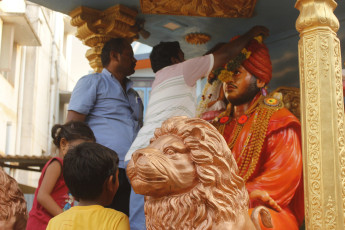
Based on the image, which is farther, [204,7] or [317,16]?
[204,7]

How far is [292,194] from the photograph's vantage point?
3988 mm

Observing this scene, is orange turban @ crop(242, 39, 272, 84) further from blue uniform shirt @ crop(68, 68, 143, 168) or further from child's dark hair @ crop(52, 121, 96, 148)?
child's dark hair @ crop(52, 121, 96, 148)

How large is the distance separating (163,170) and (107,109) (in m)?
2.33

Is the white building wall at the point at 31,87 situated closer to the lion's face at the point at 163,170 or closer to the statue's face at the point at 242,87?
the statue's face at the point at 242,87

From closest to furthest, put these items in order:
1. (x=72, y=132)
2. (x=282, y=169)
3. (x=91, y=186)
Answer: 1. (x=91, y=186)
2. (x=72, y=132)
3. (x=282, y=169)

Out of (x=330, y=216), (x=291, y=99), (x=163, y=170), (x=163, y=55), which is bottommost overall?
(x=330, y=216)

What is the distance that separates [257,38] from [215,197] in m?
2.67

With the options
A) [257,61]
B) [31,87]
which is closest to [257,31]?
[257,61]

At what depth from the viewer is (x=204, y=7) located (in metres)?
5.01

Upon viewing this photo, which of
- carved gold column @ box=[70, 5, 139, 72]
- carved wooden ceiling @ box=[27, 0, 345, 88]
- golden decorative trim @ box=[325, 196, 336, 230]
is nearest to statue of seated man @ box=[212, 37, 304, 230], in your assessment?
carved wooden ceiling @ box=[27, 0, 345, 88]

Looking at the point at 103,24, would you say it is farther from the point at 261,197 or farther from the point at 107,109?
the point at 261,197

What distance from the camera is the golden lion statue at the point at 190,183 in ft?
7.70

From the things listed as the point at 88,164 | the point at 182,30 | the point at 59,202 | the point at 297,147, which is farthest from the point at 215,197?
the point at 182,30

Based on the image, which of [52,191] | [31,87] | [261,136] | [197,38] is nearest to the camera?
[52,191]
